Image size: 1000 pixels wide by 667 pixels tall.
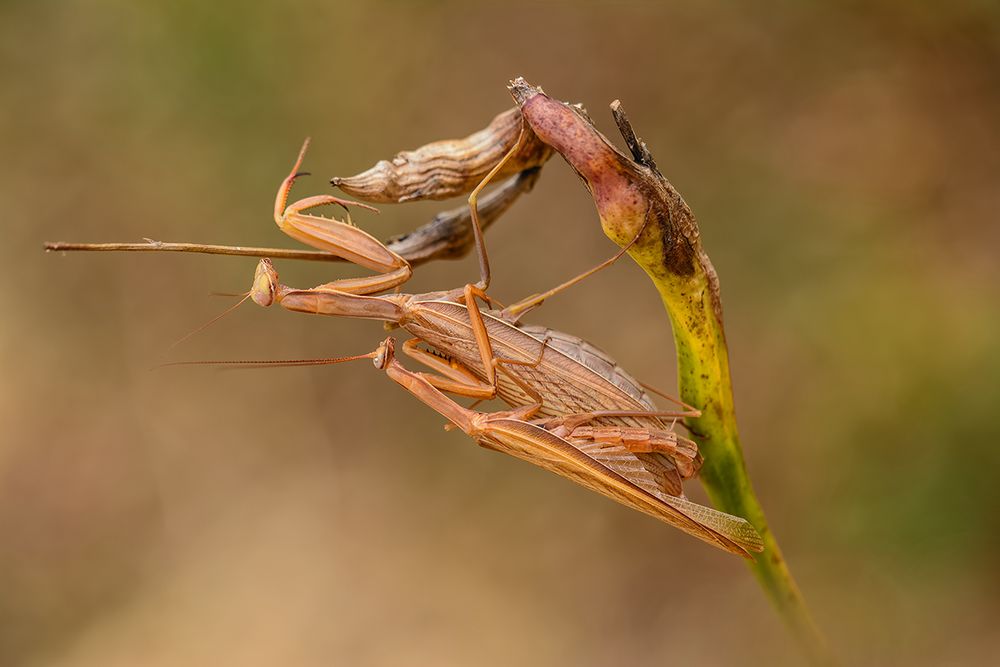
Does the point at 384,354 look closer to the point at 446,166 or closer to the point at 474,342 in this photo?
the point at 474,342

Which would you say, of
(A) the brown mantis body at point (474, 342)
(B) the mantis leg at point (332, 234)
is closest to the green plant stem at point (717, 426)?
(A) the brown mantis body at point (474, 342)

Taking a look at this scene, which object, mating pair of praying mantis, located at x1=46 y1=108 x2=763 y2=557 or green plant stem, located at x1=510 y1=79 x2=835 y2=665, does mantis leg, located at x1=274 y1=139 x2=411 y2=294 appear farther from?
green plant stem, located at x1=510 y1=79 x2=835 y2=665

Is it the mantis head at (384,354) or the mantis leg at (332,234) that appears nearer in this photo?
the mantis leg at (332,234)

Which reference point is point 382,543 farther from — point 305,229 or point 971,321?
point 971,321

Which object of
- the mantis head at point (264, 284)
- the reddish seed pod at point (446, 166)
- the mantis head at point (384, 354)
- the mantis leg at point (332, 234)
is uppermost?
the reddish seed pod at point (446, 166)

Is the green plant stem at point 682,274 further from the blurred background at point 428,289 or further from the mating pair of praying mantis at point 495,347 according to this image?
the blurred background at point 428,289

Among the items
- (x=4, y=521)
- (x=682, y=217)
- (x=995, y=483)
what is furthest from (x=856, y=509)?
(x=4, y=521)
